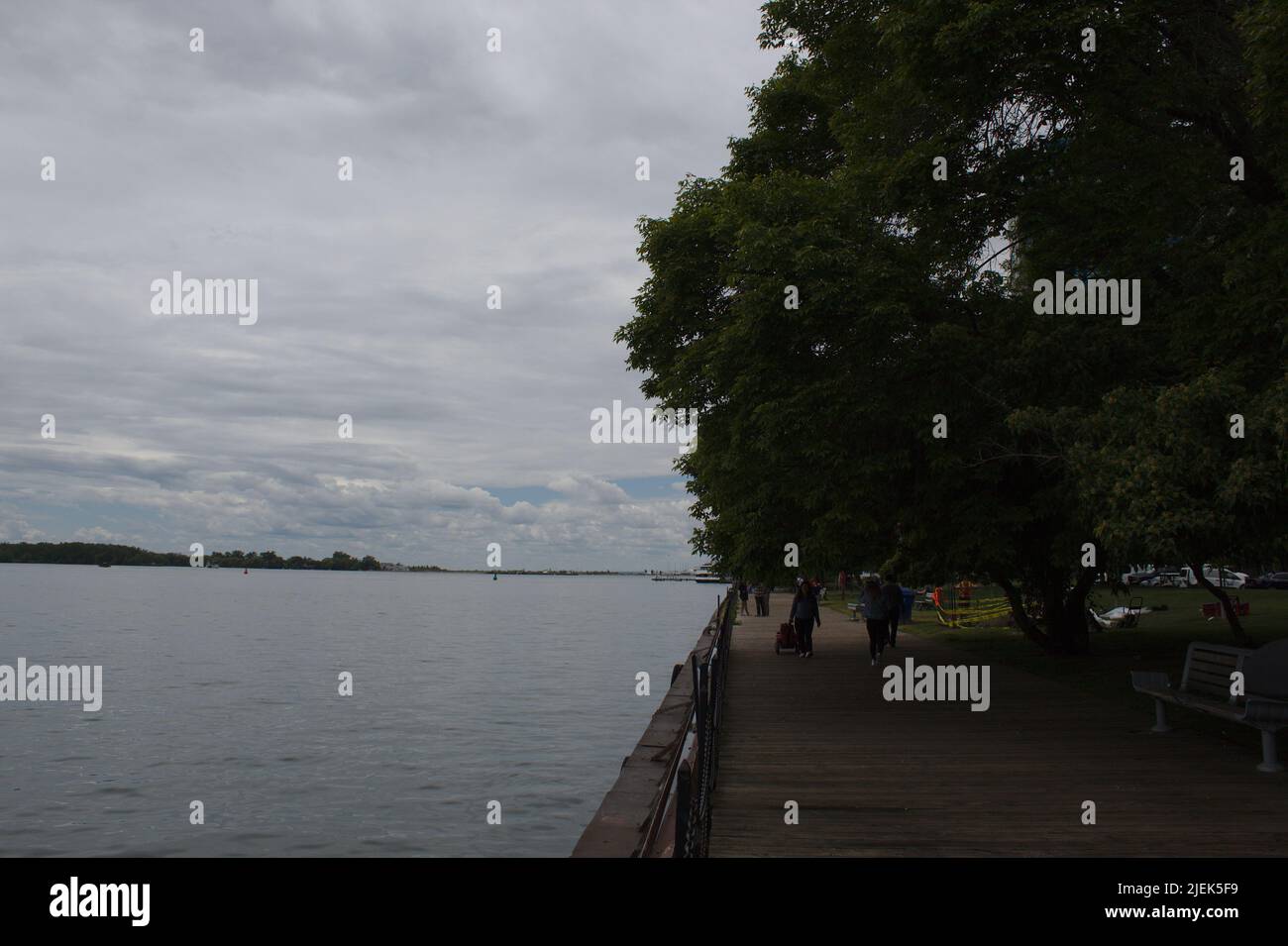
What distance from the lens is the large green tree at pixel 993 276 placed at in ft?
41.9

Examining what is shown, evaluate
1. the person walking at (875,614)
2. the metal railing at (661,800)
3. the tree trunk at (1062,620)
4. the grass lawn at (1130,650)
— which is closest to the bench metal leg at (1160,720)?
the grass lawn at (1130,650)

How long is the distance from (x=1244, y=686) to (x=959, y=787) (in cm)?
335

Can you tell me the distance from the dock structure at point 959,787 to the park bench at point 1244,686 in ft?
1.78

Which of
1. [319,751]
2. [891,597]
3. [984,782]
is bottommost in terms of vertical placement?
[319,751]

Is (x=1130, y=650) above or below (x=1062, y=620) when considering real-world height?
below

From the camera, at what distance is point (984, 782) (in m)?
10.1

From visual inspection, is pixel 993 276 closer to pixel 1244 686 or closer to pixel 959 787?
pixel 1244 686

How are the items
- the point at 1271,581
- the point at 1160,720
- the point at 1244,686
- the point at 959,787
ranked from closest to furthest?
the point at 959,787 < the point at 1244,686 < the point at 1160,720 < the point at 1271,581

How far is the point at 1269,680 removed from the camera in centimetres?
1051

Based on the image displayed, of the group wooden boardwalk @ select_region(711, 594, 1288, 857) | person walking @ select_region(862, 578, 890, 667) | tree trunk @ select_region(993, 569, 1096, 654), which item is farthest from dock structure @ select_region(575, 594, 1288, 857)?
tree trunk @ select_region(993, 569, 1096, 654)

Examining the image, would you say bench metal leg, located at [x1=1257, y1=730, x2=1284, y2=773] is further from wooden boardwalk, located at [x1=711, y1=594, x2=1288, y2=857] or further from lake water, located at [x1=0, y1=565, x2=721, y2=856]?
lake water, located at [x1=0, y1=565, x2=721, y2=856]

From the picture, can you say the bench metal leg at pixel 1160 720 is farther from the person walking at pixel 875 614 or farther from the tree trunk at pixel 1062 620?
the tree trunk at pixel 1062 620

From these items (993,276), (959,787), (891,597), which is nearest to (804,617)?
(891,597)
